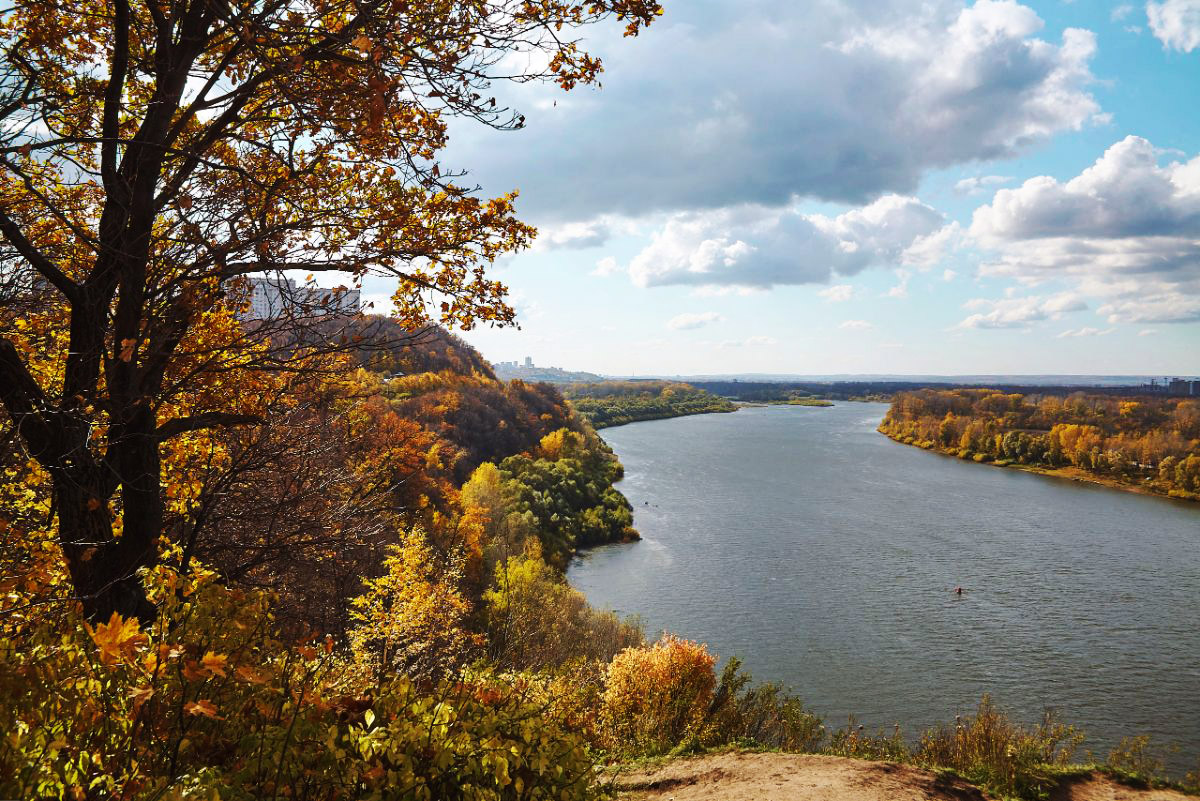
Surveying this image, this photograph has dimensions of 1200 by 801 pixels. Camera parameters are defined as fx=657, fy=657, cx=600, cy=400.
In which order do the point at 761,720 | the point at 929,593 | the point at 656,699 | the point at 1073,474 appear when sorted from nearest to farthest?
1. the point at 656,699
2. the point at 761,720
3. the point at 929,593
4. the point at 1073,474

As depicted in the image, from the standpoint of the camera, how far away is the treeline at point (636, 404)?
124 m

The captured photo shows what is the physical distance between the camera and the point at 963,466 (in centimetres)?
7481

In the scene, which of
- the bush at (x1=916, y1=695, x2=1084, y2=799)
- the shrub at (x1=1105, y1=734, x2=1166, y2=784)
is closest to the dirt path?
the bush at (x1=916, y1=695, x2=1084, y2=799)

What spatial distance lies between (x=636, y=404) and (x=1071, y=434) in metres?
85.5

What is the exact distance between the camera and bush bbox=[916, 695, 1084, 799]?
1222cm

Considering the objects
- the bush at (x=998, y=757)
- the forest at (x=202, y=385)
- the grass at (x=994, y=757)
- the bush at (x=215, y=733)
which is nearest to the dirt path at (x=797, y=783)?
the grass at (x=994, y=757)

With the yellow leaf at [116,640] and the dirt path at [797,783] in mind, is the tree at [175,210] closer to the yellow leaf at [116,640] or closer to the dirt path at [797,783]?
the yellow leaf at [116,640]

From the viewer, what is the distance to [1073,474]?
69.4 metres

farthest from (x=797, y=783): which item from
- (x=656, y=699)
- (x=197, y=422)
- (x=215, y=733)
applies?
(x=197, y=422)

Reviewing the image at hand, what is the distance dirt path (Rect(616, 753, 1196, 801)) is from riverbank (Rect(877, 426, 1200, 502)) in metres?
61.4

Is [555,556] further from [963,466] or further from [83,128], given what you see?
[963,466]

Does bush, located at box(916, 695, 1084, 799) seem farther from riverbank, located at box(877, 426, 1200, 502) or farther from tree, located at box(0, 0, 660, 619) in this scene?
riverbank, located at box(877, 426, 1200, 502)

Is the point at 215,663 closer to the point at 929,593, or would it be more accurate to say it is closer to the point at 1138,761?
the point at 1138,761

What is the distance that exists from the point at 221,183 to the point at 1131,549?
48.2 meters
